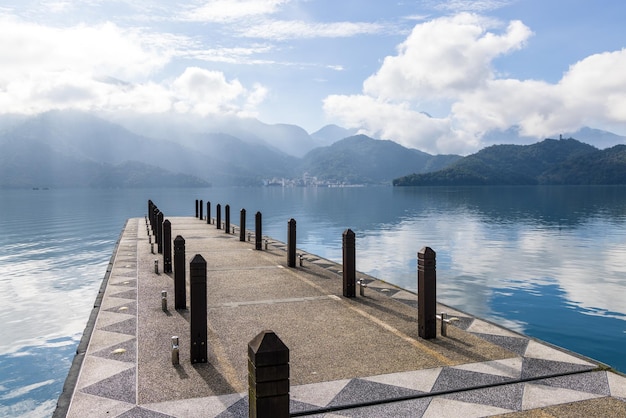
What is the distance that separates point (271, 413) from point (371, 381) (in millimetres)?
3235

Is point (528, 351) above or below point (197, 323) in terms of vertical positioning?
below

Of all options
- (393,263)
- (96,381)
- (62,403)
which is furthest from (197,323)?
(393,263)

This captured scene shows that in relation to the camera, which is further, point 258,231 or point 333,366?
point 258,231

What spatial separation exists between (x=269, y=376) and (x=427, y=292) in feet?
19.3

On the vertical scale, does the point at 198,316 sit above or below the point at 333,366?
above

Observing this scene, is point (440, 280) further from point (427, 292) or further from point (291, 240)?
point (427, 292)

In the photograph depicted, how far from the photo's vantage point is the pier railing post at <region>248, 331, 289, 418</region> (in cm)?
506

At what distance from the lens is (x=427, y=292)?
33.7 ft

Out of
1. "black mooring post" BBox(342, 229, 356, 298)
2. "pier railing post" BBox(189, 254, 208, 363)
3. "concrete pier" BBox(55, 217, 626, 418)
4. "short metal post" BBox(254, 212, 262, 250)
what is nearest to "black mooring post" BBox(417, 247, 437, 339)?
"concrete pier" BBox(55, 217, 626, 418)

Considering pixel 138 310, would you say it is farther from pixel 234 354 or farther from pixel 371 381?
pixel 371 381

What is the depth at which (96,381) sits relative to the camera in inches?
319

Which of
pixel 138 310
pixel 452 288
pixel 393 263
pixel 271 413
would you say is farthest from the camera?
pixel 393 263

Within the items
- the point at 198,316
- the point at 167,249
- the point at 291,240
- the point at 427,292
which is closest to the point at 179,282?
the point at 198,316

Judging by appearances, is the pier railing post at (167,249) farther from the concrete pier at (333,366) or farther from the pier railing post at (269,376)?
the pier railing post at (269,376)
